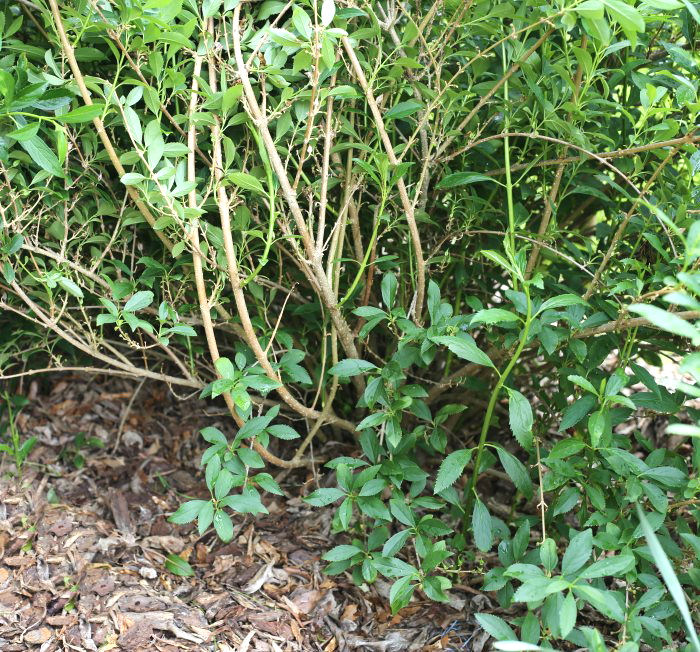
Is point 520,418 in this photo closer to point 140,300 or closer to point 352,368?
point 352,368

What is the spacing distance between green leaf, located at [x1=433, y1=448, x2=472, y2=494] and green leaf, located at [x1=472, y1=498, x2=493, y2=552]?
16cm

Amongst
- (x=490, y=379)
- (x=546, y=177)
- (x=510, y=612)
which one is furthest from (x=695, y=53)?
(x=510, y=612)

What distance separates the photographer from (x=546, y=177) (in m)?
2.16

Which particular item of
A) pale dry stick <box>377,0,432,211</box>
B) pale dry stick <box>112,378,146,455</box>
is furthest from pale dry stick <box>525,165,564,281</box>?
pale dry stick <box>112,378,146,455</box>

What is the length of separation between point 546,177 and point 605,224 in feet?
Answer: 0.82

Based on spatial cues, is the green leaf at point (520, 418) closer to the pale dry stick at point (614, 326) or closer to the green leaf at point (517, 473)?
the green leaf at point (517, 473)

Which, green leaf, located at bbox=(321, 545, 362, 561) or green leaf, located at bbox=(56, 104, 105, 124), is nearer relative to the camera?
green leaf, located at bbox=(56, 104, 105, 124)

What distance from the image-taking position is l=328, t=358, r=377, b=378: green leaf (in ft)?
6.31

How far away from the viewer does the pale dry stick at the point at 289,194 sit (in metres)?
1.62

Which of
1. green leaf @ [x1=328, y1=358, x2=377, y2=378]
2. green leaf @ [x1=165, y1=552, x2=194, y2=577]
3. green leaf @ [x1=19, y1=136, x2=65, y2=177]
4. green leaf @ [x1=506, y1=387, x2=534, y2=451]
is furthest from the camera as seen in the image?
green leaf @ [x1=165, y1=552, x2=194, y2=577]

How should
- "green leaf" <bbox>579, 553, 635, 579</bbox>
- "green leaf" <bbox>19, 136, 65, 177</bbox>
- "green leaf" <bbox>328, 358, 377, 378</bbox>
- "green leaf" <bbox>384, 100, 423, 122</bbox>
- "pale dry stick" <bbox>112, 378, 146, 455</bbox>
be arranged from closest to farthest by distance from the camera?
1. "green leaf" <bbox>579, 553, 635, 579</bbox>
2. "green leaf" <bbox>19, 136, 65, 177</bbox>
3. "green leaf" <bbox>384, 100, 423, 122</bbox>
4. "green leaf" <bbox>328, 358, 377, 378</bbox>
5. "pale dry stick" <bbox>112, 378, 146, 455</bbox>

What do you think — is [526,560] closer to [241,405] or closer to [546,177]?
[241,405]

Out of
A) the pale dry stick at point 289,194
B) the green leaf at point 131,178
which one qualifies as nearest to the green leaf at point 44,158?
the green leaf at point 131,178

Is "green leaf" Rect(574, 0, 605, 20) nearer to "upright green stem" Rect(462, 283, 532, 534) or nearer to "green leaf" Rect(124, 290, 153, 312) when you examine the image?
"upright green stem" Rect(462, 283, 532, 534)
